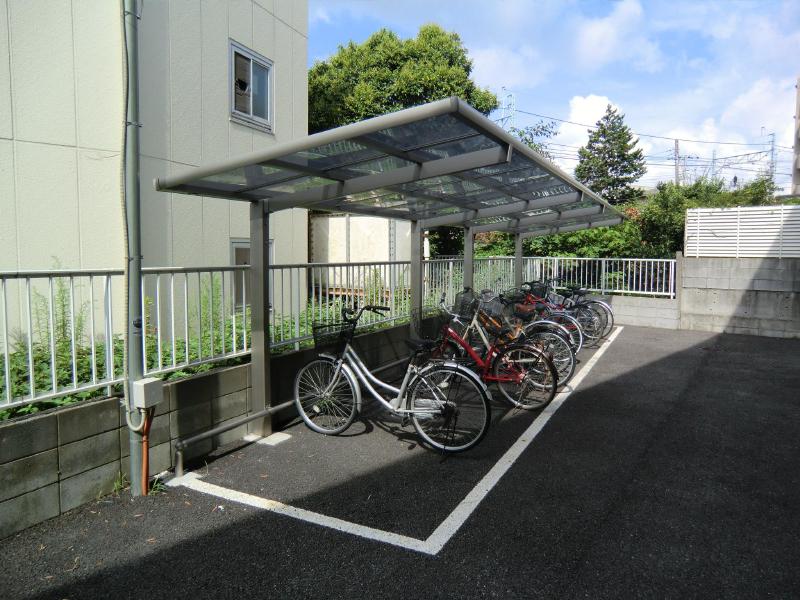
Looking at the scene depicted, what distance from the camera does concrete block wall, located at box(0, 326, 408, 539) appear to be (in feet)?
9.91

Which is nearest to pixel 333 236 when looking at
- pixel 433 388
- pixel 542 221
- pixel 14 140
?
pixel 542 221

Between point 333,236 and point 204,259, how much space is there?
5.49 metres

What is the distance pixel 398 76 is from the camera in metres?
16.5

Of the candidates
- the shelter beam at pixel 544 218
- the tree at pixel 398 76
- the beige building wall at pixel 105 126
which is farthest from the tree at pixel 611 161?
the beige building wall at pixel 105 126

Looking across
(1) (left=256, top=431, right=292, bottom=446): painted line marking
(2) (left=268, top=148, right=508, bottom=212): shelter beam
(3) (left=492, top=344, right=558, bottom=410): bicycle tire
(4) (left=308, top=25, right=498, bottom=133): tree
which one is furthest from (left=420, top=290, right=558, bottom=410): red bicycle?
(4) (left=308, top=25, right=498, bottom=133): tree

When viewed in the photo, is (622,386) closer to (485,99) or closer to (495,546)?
(495,546)

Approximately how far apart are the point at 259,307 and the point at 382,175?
1.53m

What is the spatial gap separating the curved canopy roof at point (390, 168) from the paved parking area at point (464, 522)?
7.05 feet

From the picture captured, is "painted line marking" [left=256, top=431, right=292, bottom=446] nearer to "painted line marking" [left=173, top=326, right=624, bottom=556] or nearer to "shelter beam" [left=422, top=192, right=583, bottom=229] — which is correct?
"painted line marking" [left=173, top=326, right=624, bottom=556]

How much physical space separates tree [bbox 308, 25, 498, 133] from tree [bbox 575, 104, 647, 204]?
24.6m

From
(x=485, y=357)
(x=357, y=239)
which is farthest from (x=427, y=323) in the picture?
(x=357, y=239)

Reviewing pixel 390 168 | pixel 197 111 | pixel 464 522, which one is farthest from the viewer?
pixel 197 111

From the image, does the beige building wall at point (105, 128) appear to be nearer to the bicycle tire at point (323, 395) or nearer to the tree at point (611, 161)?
the bicycle tire at point (323, 395)

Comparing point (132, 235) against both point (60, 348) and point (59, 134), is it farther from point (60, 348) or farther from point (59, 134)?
point (59, 134)
